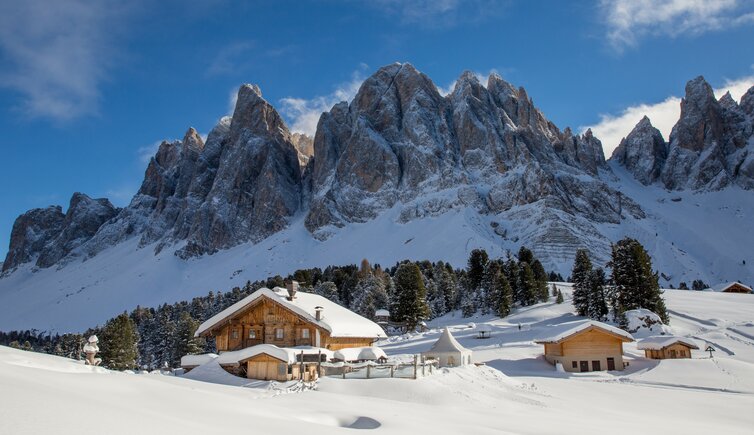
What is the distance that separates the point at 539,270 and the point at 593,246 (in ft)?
203

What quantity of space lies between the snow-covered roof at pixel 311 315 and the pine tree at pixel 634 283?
2885cm

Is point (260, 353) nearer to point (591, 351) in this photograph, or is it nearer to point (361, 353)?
point (361, 353)

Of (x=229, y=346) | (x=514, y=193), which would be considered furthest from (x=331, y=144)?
(x=229, y=346)

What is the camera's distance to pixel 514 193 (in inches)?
5950

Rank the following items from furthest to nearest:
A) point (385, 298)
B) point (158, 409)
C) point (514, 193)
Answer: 1. point (514, 193)
2. point (385, 298)
3. point (158, 409)

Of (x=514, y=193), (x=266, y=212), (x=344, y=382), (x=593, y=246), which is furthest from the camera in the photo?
(x=266, y=212)

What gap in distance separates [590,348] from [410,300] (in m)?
28.9

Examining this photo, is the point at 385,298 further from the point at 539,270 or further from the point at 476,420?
the point at 476,420

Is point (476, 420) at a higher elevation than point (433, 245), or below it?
below

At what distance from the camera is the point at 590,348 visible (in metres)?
37.0

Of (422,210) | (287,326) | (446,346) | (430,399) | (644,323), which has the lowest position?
(430,399)

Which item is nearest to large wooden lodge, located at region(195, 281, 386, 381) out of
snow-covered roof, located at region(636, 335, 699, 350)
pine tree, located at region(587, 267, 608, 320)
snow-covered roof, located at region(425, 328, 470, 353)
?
snow-covered roof, located at region(425, 328, 470, 353)

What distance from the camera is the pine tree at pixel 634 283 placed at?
5091cm

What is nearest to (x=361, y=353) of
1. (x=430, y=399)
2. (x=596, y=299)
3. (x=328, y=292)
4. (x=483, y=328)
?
(x=430, y=399)
